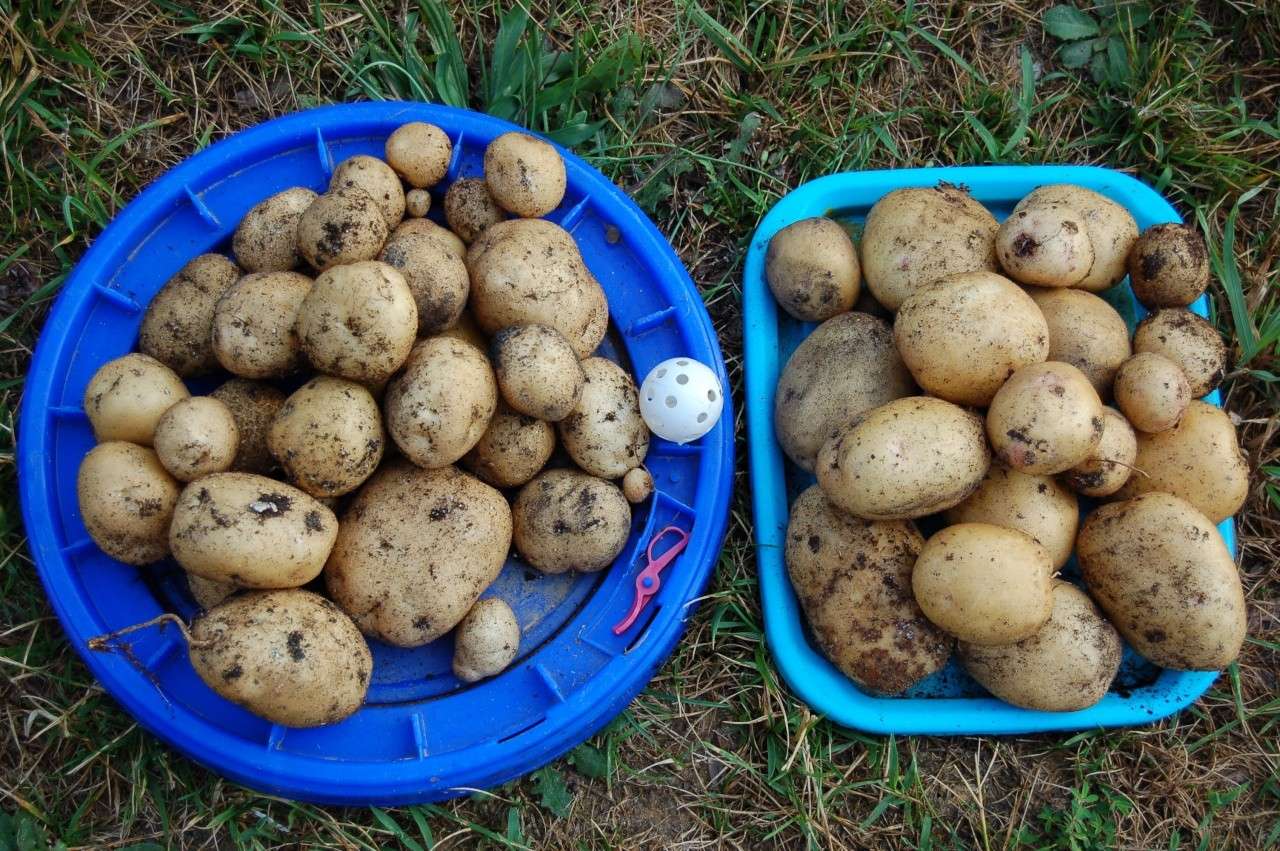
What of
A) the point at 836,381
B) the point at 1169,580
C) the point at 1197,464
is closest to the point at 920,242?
the point at 836,381

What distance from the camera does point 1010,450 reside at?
1.56m

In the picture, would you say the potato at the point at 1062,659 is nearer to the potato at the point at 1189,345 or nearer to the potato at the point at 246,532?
the potato at the point at 1189,345

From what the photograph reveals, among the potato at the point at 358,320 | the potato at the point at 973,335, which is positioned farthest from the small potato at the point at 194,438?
the potato at the point at 973,335

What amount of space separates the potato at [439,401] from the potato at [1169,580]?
1.09 m

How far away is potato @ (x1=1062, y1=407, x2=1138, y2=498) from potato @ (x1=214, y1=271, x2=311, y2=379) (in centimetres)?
132

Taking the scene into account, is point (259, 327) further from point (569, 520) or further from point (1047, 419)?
point (1047, 419)

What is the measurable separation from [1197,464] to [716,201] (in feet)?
3.49

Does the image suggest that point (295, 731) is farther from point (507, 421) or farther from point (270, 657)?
point (507, 421)

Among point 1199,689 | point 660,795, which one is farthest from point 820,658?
point 1199,689

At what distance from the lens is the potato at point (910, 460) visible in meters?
1.56

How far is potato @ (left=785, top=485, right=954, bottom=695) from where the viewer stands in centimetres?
168

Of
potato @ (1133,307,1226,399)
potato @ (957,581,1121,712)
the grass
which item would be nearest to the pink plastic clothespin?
the grass

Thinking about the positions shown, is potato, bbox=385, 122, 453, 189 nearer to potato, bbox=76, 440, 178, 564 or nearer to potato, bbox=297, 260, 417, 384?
potato, bbox=297, 260, 417, 384

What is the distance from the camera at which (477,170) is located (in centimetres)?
198
